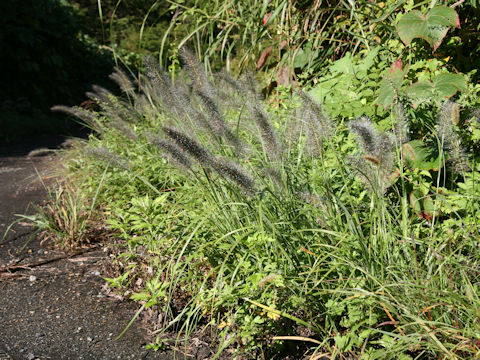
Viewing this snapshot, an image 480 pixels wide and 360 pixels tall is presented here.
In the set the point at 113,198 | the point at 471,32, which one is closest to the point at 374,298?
the point at 471,32

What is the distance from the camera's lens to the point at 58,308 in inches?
85.4

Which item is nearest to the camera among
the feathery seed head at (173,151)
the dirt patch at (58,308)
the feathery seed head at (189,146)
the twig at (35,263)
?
the feathery seed head at (189,146)

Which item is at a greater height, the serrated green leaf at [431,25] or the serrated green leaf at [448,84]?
the serrated green leaf at [431,25]

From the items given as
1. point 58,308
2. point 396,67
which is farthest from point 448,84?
point 58,308

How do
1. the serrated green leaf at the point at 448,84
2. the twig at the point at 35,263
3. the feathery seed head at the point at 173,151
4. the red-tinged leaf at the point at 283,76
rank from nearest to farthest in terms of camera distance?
the feathery seed head at the point at 173,151 → the serrated green leaf at the point at 448,84 → the twig at the point at 35,263 → the red-tinged leaf at the point at 283,76

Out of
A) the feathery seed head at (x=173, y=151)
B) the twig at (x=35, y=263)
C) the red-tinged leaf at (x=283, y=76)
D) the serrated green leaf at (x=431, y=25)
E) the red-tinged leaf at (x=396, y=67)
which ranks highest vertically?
the serrated green leaf at (x=431, y=25)

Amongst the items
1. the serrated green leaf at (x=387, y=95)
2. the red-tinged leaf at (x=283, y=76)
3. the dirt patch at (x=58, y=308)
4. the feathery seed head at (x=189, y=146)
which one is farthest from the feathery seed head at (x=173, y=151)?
the red-tinged leaf at (x=283, y=76)

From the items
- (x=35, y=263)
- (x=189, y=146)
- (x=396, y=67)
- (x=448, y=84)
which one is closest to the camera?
(x=189, y=146)

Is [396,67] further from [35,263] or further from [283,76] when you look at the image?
[35,263]

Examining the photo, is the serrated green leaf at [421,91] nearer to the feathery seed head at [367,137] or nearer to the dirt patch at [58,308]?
the feathery seed head at [367,137]

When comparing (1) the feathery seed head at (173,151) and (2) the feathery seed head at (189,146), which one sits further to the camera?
(1) the feathery seed head at (173,151)

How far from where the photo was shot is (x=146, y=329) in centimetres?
200

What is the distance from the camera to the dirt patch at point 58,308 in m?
1.86

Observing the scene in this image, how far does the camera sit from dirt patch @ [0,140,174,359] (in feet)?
6.09
